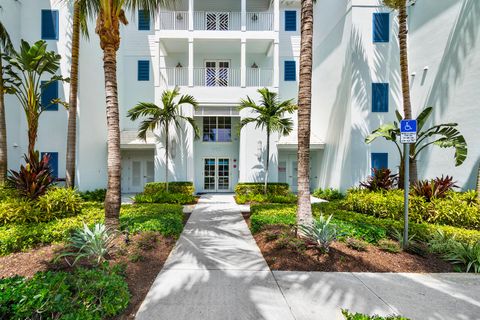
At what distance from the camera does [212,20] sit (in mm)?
15016

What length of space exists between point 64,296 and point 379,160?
1352 cm

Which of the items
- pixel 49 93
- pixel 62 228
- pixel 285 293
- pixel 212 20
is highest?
pixel 212 20

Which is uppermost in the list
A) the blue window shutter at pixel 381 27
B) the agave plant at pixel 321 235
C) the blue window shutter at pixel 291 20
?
the blue window shutter at pixel 291 20

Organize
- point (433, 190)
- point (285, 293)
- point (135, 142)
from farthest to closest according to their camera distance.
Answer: point (135, 142) < point (433, 190) < point (285, 293)

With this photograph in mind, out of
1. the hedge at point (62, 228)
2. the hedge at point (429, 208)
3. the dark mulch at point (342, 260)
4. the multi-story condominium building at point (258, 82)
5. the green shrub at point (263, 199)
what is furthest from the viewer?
the green shrub at point (263, 199)

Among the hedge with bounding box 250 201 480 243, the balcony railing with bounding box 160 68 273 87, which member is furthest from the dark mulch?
the balcony railing with bounding box 160 68 273 87

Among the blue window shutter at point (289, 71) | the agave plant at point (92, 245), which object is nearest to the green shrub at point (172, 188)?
the agave plant at point (92, 245)

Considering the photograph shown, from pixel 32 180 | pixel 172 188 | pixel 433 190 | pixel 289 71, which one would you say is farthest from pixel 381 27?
pixel 32 180

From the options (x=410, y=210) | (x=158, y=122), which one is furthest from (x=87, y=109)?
(x=410, y=210)

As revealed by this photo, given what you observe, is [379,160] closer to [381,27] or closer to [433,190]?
[433,190]

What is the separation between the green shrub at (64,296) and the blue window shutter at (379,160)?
41.5 feet

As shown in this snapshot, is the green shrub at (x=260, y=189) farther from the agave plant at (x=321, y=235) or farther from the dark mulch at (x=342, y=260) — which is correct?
the agave plant at (x=321, y=235)

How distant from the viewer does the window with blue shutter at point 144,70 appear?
1631cm

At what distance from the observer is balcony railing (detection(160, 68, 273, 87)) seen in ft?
47.8
